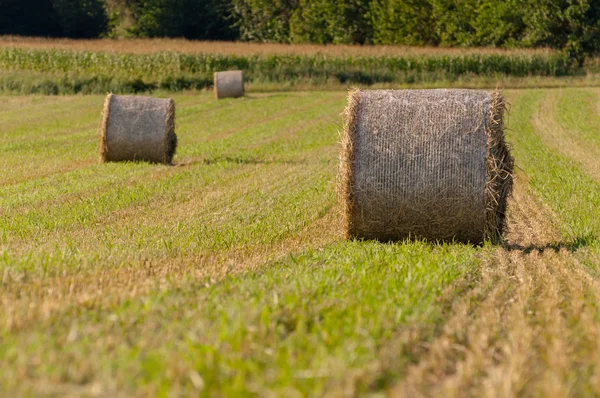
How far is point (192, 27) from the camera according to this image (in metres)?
68.8

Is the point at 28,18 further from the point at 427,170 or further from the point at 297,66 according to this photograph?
the point at 427,170

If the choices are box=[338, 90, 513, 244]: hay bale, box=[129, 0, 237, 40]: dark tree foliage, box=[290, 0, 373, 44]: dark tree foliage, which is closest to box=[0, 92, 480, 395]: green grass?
box=[338, 90, 513, 244]: hay bale

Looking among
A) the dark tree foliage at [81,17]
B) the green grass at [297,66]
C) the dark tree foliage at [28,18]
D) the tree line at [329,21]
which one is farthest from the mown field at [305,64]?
the dark tree foliage at [81,17]

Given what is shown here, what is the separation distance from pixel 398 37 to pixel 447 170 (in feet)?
155

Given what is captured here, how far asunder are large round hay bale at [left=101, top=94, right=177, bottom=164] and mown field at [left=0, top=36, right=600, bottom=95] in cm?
2152

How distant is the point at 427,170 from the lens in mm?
8586

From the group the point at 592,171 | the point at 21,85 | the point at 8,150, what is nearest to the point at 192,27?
the point at 21,85

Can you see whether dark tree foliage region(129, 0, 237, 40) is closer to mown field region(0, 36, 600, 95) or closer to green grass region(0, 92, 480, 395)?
mown field region(0, 36, 600, 95)

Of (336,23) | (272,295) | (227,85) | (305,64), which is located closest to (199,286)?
(272,295)

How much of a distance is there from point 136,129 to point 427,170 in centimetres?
817

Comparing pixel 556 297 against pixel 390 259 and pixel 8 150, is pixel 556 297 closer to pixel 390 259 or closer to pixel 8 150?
pixel 390 259

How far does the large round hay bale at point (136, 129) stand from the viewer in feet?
51.7

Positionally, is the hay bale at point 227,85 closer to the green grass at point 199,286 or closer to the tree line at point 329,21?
the tree line at point 329,21

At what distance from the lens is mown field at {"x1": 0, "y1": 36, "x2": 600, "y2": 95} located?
39156 millimetres
